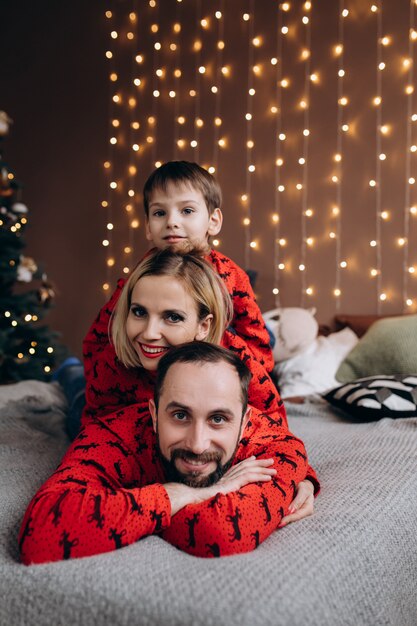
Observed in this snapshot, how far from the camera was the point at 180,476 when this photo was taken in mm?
1057

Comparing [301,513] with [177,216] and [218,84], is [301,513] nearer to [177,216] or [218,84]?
[177,216]

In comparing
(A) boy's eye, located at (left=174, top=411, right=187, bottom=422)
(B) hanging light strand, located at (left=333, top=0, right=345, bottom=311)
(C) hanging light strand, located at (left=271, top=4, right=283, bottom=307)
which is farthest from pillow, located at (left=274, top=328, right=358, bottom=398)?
(A) boy's eye, located at (left=174, top=411, right=187, bottom=422)

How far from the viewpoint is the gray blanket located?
761mm

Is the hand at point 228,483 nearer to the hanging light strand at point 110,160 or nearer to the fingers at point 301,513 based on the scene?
the fingers at point 301,513

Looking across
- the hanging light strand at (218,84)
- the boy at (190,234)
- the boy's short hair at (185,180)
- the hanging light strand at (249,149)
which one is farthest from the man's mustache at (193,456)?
the hanging light strand at (218,84)

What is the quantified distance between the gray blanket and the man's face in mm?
141

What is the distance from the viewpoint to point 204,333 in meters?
1.32

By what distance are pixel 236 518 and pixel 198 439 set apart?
0.46ft

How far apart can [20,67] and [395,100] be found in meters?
2.79

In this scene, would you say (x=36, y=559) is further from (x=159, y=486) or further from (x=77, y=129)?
(x=77, y=129)

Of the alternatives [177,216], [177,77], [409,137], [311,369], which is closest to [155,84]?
[177,77]

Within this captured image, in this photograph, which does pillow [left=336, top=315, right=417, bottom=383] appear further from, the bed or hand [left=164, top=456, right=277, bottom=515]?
hand [left=164, top=456, right=277, bottom=515]

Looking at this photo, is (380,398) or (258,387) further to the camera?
(380,398)

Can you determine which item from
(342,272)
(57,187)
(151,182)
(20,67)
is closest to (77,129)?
(57,187)
